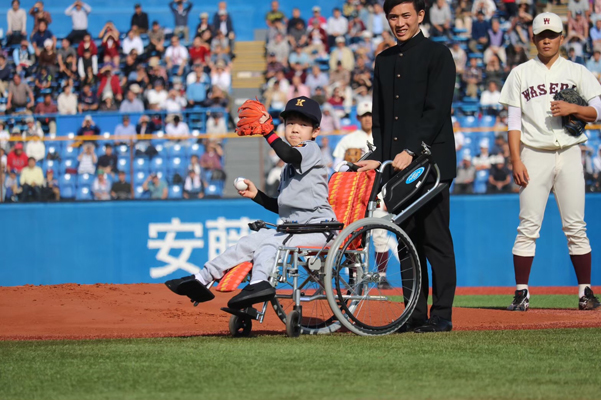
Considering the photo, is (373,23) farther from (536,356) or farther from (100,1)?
(536,356)

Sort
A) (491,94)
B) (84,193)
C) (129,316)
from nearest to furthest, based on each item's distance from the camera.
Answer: (129,316)
(84,193)
(491,94)

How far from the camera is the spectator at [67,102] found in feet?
59.8

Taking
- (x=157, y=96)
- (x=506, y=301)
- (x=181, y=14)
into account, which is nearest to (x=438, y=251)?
(x=506, y=301)

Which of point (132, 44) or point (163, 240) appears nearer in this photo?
Result: point (163, 240)

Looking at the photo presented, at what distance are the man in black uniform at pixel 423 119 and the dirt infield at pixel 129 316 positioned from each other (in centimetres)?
47

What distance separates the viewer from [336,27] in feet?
65.9

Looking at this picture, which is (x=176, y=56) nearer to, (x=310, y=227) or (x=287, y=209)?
(x=287, y=209)

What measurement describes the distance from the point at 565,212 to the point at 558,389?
4.27 m

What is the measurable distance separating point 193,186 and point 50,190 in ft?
7.43

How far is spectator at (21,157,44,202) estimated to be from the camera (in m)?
13.5

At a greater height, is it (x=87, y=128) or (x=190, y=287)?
(x=87, y=128)

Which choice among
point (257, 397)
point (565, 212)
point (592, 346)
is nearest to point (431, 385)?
point (257, 397)

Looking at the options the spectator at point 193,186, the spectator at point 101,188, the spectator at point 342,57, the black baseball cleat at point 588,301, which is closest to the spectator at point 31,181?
the spectator at point 101,188

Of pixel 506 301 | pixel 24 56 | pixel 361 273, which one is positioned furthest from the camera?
pixel 24 56
